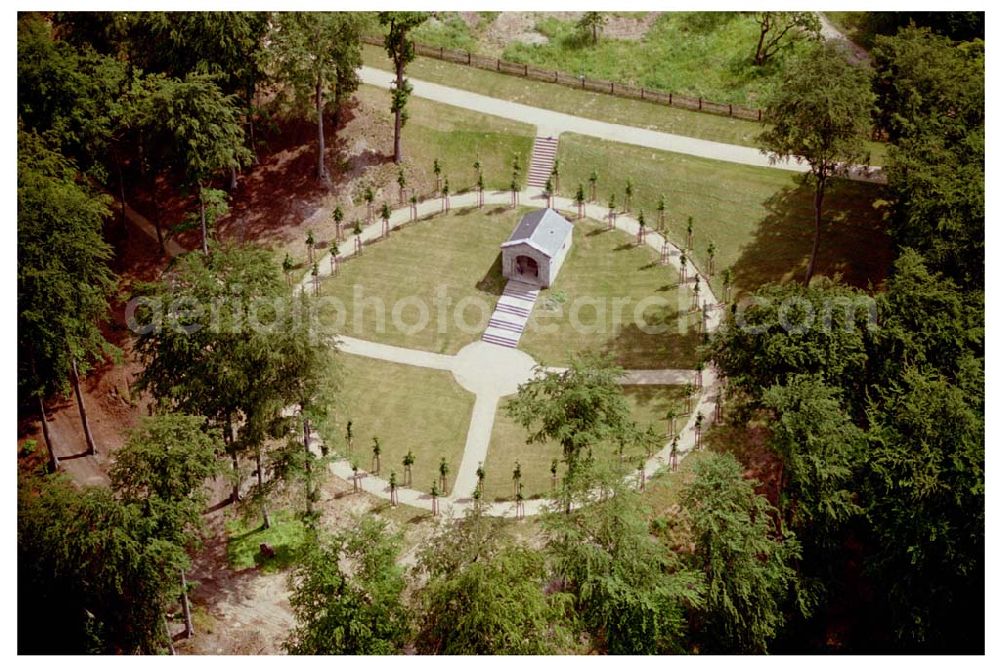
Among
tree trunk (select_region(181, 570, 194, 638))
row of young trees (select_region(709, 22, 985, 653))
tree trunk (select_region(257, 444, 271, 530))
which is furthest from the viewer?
tree trunk (select_region(257, 444, 271, 530))

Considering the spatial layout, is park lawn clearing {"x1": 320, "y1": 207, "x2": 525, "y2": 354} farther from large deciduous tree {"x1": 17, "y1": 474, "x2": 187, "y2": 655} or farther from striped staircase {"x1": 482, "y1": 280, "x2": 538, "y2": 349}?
large deciduous tree {"x1": 17, "y1": 474, "x2": 187, "y2": 655}

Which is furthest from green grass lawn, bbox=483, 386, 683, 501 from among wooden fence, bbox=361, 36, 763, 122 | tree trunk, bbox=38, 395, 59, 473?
wooden fence, bbox=361, 36, 763, 122

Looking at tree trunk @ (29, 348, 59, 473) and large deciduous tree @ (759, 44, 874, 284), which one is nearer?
tree trunk @ (29, 348, 59, 473)

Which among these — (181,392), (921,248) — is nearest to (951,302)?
(921,248)

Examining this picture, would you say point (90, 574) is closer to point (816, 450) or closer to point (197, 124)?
point (197, 124)

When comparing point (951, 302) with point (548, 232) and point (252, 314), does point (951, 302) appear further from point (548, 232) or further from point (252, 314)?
point (252, 314)

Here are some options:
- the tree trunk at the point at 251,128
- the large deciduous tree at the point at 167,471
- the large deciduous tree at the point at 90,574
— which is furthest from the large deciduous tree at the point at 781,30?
the large deciduous tree at the point at 90,574

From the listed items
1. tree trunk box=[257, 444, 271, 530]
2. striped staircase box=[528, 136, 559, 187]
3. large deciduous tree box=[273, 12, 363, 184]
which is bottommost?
tree trunk box=[257, 444, 271, 530]
